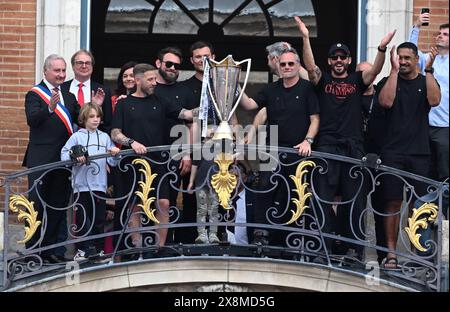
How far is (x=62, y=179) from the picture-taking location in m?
16.0

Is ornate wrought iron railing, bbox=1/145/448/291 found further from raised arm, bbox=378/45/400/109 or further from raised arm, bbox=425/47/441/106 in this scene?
raised arm, bbox=425/47/441/106

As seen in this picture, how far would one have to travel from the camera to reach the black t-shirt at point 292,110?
15.8m

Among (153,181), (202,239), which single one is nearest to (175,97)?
(153,181)

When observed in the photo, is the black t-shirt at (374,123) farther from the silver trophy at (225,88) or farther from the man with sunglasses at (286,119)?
the silver trophy at (225,88)

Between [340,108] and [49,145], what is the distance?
282 cm

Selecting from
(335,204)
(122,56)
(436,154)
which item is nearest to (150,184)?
(335,204)

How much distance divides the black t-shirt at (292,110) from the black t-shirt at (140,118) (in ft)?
Result: 3.53

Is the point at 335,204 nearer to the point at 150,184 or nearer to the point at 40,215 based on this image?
the point at 150,184

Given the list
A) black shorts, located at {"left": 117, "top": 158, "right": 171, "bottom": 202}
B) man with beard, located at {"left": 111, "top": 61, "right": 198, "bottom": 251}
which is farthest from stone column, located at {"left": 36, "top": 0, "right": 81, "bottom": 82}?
black shorts, located at {"left": 117, "top": 158, "right": 171, "bottom": 202}

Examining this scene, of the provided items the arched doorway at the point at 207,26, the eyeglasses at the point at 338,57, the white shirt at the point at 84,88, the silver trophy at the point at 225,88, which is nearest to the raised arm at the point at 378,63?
the eyeglasses at the point at 338,57

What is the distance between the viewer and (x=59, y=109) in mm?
16031

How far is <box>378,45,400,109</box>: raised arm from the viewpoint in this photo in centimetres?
1565

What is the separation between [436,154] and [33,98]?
3.93 m

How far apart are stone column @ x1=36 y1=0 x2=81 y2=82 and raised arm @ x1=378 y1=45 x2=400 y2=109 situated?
3.90m
